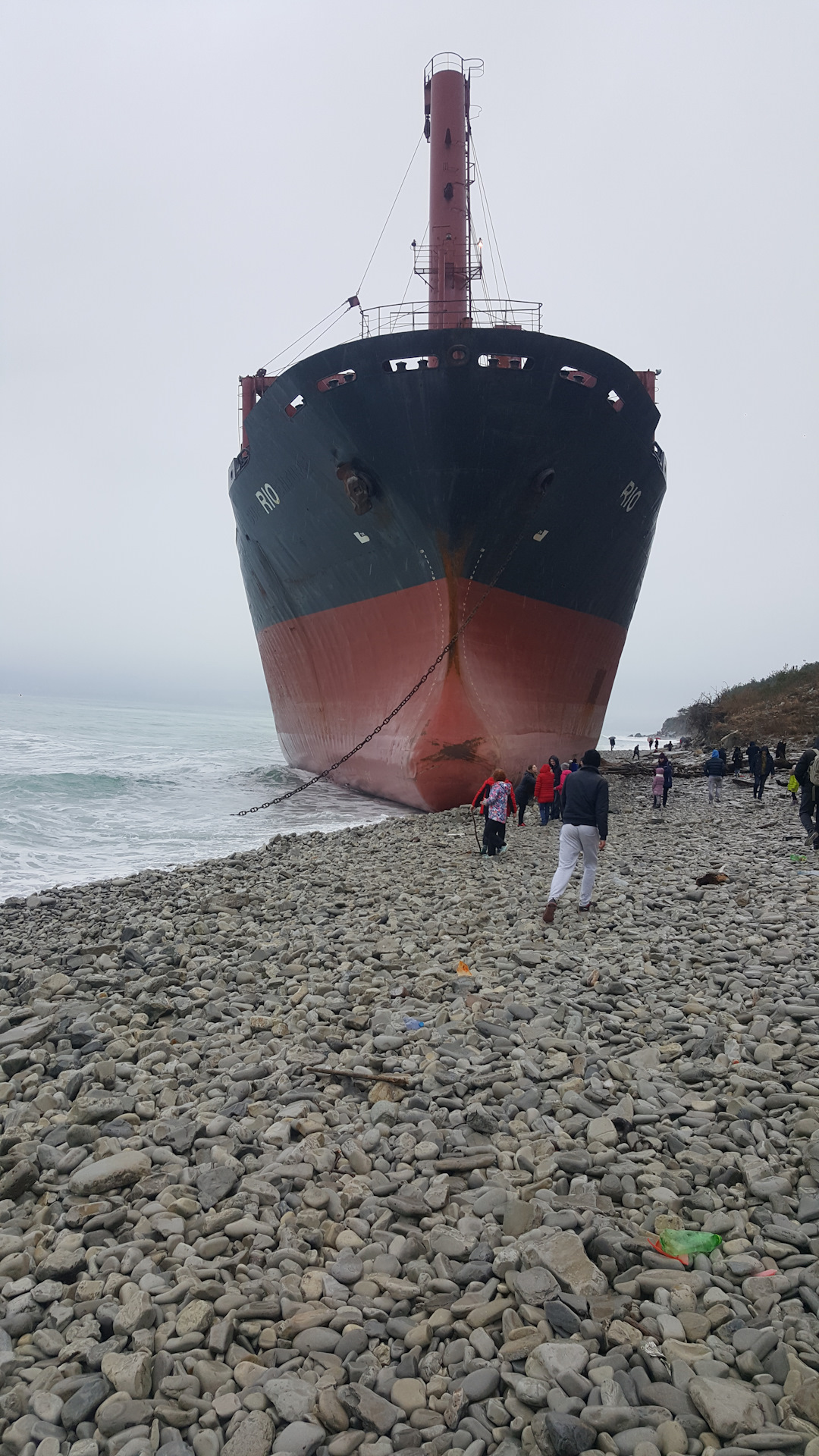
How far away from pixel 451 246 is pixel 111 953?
19.4 metres

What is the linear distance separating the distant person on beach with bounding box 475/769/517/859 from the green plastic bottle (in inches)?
260

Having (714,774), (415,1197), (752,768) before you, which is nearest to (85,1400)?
(415,1197)

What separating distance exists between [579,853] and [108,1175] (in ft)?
15.2

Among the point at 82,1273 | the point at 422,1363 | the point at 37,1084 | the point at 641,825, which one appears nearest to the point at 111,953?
the point at 37,1084

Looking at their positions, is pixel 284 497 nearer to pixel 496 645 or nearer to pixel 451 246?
pixel 496 645

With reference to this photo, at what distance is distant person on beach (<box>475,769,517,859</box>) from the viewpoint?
29.0ft

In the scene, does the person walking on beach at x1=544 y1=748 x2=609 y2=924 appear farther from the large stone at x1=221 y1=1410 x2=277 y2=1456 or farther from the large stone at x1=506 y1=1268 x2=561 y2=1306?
the large stone at x1=221 y1=1410 x2=277 y2=1456

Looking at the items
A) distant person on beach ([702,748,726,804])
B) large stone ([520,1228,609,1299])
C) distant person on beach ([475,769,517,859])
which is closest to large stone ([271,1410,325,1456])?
large stone ([520,1228,609,1299])

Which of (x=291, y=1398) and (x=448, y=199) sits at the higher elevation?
(x=448, y=199)

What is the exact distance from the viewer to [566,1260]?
2.14 m

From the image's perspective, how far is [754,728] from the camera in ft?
99.1

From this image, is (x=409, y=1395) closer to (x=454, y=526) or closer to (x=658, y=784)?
(x=454, y=526)

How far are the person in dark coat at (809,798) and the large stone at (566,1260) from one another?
8.04 meters

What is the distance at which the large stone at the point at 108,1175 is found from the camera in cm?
264
